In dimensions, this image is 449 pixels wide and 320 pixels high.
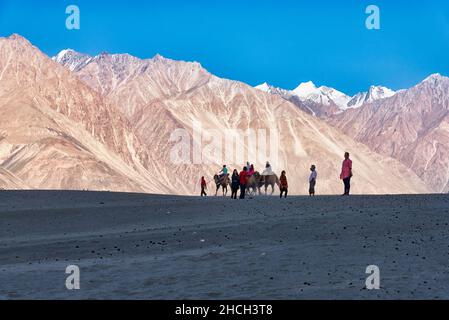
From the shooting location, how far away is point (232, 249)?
16594 mm

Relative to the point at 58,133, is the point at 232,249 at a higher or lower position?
lower

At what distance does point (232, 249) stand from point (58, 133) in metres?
132

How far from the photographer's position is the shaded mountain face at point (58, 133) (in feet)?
430

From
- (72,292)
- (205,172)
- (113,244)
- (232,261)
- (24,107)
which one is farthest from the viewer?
(205,172)

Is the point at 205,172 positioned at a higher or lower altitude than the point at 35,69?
lower

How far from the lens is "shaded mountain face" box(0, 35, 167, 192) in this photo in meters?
131

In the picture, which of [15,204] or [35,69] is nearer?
[15,204]

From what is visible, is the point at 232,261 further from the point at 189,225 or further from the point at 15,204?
the point at 15,204

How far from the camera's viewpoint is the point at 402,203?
25.9m

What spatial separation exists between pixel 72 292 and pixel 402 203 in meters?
16.0

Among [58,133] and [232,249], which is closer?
[232,249]

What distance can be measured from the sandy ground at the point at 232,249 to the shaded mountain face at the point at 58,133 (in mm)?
92559
